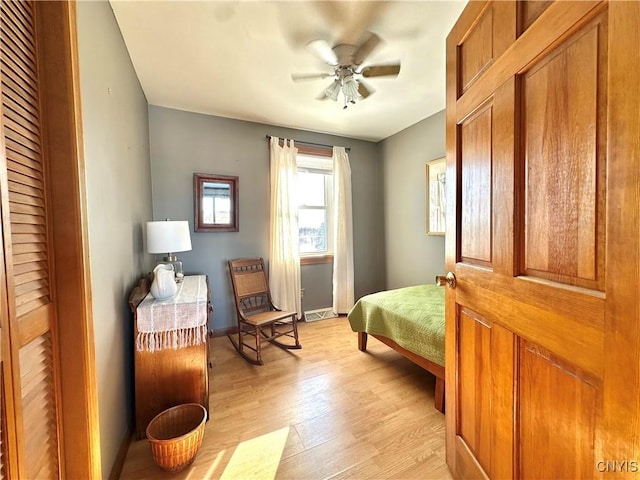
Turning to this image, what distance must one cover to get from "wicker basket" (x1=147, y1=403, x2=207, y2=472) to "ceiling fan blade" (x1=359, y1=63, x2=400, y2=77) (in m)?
2.56

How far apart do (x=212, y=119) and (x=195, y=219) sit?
118cm

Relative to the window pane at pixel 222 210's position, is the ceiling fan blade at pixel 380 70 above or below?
above

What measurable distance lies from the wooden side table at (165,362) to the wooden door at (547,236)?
149cm

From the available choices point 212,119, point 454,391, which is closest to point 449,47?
point 454,391

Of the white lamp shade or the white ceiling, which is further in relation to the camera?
the white lamp shade

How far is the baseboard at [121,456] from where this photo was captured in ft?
4.31

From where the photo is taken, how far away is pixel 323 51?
1.83 metres

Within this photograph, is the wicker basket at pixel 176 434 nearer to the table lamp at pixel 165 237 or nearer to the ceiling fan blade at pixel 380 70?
the table lamp at pixel 165 237

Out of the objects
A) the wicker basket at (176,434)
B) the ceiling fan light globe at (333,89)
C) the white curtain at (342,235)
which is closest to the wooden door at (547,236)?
the ceiling fan light globe at (333,89)

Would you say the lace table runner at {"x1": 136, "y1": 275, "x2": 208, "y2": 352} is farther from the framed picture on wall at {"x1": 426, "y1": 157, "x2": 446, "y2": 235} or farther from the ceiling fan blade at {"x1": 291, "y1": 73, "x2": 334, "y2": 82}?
the framed picture on wall at {"x1": 426, "y1": 157, "x2": 446, "y2": 235}

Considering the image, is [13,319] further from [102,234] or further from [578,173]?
[578,173]

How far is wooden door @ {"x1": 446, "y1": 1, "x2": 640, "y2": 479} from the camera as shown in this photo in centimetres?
56

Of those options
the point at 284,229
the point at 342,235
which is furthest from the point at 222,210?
the point at 342,235

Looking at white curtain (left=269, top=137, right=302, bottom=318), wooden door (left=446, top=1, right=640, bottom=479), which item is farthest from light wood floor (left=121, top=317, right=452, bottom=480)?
white curtain (left=269, top=137, right=302, bottom=318)
